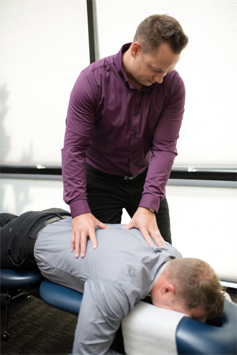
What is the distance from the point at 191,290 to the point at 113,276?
Result: 0.24 meters

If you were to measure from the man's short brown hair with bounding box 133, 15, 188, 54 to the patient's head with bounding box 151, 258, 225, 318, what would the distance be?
0.74 metres

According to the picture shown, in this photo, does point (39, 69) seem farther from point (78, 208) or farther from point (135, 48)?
point (78, 208)

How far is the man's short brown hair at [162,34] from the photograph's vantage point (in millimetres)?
1113

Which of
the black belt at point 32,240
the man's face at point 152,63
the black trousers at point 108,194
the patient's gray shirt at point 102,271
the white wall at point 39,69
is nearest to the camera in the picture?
the patient's gray shirt at point 102,271

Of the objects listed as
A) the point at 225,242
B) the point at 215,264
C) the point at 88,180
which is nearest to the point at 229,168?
the point at 225,242

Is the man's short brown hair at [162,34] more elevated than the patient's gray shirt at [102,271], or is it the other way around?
the man's short brown hair at [162,34]

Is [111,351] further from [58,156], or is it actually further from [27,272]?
[58,156]

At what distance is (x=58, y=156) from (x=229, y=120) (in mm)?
1381

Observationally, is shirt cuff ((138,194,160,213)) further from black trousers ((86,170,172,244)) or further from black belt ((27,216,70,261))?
black belt ((27,216,70,261))

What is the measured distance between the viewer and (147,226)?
126cm

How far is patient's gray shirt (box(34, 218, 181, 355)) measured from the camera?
36.0 inches

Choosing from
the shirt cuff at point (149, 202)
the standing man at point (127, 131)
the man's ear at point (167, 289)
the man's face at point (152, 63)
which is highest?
the man's face at point (152, 63)

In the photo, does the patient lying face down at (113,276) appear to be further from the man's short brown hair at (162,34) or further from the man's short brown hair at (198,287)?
the man's short brown hair at (162,34)

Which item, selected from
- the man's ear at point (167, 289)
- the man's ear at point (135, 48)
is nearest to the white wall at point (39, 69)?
the man's ear at point (135, 48)
